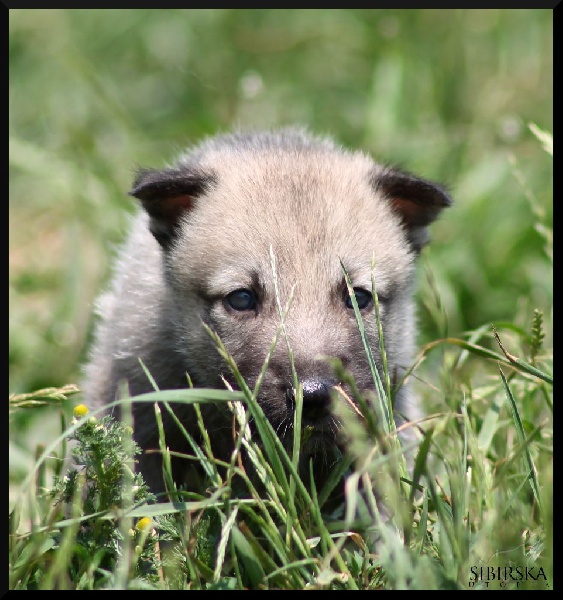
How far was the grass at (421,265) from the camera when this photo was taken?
9.56 feet

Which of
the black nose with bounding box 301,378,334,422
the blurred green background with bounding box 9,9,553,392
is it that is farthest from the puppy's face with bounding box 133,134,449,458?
the blurred green background with bounding box 9,9,553,392

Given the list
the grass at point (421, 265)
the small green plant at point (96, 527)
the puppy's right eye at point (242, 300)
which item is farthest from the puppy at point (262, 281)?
the small green plant at point (96, 527)

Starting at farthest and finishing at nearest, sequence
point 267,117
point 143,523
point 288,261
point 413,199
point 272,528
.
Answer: point 267,117 < point 413,199 < point 288,261 < point 143,523 < point 272,528

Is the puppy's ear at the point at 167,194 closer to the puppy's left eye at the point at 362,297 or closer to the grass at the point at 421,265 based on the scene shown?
the puppy's left eye at the point at 362,297

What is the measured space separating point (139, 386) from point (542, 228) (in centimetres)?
201

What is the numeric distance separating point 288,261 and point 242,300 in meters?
0.26

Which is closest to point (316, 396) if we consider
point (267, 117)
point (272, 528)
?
point (272, 528)

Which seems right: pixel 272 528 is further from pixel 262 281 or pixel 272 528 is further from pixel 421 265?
pixel 421 265

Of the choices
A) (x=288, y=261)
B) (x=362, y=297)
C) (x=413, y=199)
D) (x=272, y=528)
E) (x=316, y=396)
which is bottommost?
(x=272, y=528)

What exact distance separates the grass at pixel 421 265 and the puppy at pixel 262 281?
0.22 meters

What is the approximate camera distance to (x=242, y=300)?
12.3ft

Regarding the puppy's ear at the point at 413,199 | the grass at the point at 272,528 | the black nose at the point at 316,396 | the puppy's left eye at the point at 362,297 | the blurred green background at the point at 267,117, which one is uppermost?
the blurred green background at the point at 267,117

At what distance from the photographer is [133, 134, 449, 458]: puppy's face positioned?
3.47m
